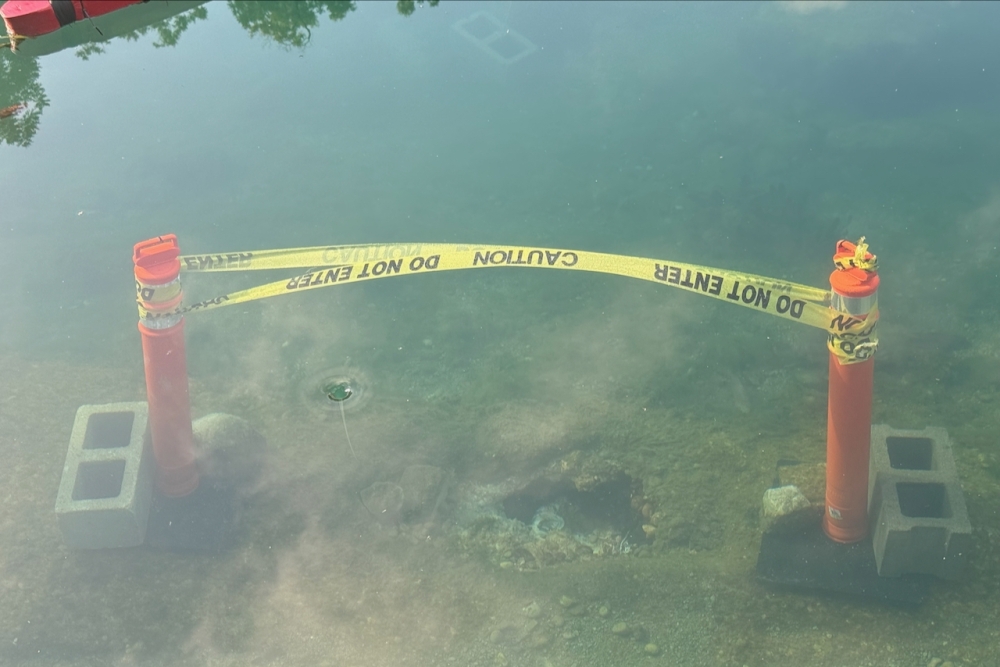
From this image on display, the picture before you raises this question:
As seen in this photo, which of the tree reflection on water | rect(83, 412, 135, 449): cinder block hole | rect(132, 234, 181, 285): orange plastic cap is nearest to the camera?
rect(132, 234, 181, 285): orange plastic cap

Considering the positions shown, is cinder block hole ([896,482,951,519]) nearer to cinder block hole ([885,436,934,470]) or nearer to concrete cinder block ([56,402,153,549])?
cinder block hole ([885,436,934,470])

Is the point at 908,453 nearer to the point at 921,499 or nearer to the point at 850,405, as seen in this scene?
the point at 921,499

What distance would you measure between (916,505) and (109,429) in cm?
557

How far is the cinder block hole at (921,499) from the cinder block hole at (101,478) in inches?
204

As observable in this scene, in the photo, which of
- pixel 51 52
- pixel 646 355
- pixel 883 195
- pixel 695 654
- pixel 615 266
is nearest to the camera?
pixel 695 654

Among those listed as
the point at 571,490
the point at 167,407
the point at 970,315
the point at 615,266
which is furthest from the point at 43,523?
the point at 970,315

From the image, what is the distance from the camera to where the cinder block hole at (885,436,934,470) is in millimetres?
6378

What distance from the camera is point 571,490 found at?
671 centimetres

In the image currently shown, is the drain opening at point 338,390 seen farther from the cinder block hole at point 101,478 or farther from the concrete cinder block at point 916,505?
the concrete cinder block at point 916,505

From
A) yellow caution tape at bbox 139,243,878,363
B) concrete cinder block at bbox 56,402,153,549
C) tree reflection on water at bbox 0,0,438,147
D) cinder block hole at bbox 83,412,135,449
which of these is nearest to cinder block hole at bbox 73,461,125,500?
concrete cinder block at bbox 56,402,153,549

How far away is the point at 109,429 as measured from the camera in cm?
688

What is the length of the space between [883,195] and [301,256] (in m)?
5.38

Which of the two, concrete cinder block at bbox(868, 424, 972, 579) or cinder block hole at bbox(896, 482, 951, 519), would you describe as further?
cinder block hole at bbox(896, 482, 951, 519)

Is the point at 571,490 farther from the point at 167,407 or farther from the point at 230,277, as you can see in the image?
the point at 230,277
